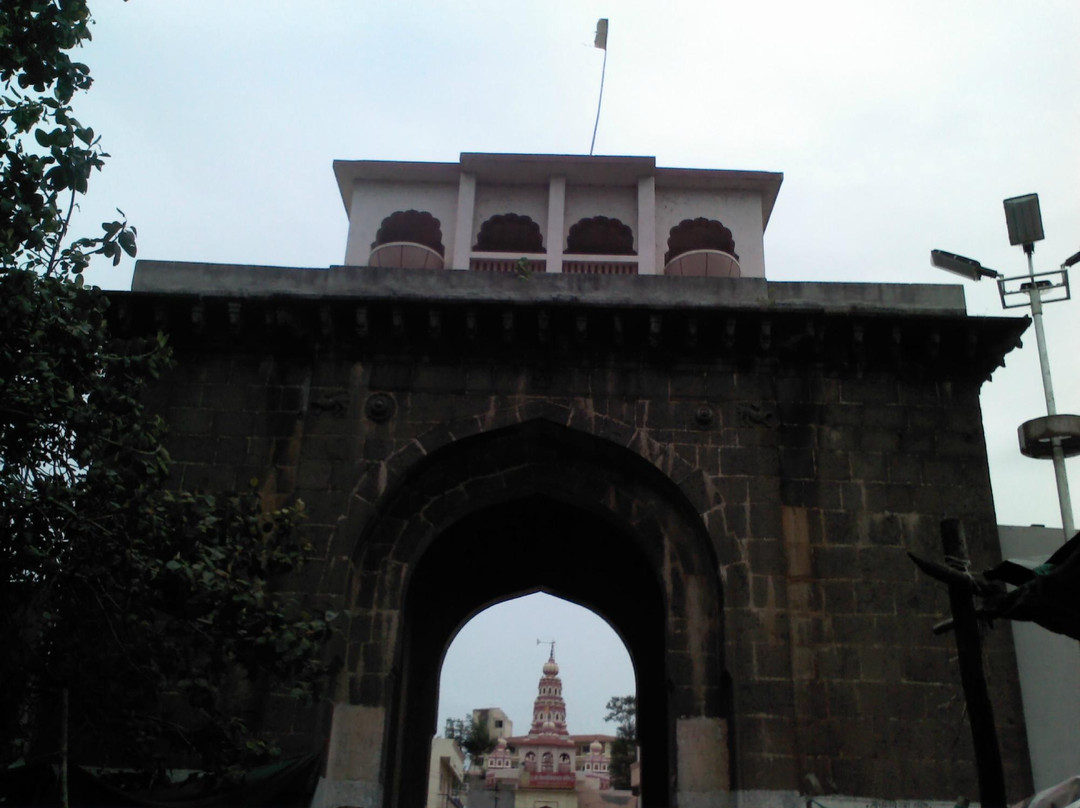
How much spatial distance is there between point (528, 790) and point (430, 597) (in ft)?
114

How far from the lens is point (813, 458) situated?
38.3 feet

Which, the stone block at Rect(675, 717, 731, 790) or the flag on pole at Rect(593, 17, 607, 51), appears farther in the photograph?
the flag on pole at Rect(593, 17, 607, 51)

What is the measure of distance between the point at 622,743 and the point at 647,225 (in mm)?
41979

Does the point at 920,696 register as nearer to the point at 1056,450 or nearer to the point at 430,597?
the point at 1056,450

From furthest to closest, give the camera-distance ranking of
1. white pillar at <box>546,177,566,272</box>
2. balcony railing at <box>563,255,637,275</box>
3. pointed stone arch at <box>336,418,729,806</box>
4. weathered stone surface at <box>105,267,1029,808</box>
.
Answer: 1. white pillar at <box>546,177,566,272</box>
2. balcony railing at <box>563,255,637,275</box>
3. pointed stone arch at <box>336,418,729,806</box>
4. weathered stone surface at <box>105,267,1029,808</box>

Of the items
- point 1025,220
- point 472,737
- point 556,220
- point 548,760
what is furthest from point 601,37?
point 472,737

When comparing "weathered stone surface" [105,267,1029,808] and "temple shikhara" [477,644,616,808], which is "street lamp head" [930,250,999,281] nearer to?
"weathered stone surface" [105,267,1029,808]

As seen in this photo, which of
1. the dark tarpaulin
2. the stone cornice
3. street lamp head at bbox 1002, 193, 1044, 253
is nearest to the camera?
the dark tarpaulin

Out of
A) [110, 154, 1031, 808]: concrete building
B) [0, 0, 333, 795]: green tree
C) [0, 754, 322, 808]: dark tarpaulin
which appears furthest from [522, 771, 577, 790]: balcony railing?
[0, 0, 333, 795]: green tree

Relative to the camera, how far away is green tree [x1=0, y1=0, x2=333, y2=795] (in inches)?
306

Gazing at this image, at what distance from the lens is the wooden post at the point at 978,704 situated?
519 cm

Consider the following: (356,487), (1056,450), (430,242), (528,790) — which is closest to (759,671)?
(1056,450)

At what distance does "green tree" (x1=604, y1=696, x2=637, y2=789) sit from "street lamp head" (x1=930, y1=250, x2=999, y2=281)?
43.2m

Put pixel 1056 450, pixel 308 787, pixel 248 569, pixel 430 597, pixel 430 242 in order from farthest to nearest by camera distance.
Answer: pixel 430 242 < pixel 430 597 < pixel 1056 450 < pixel 308 787 < pixel 248 569
